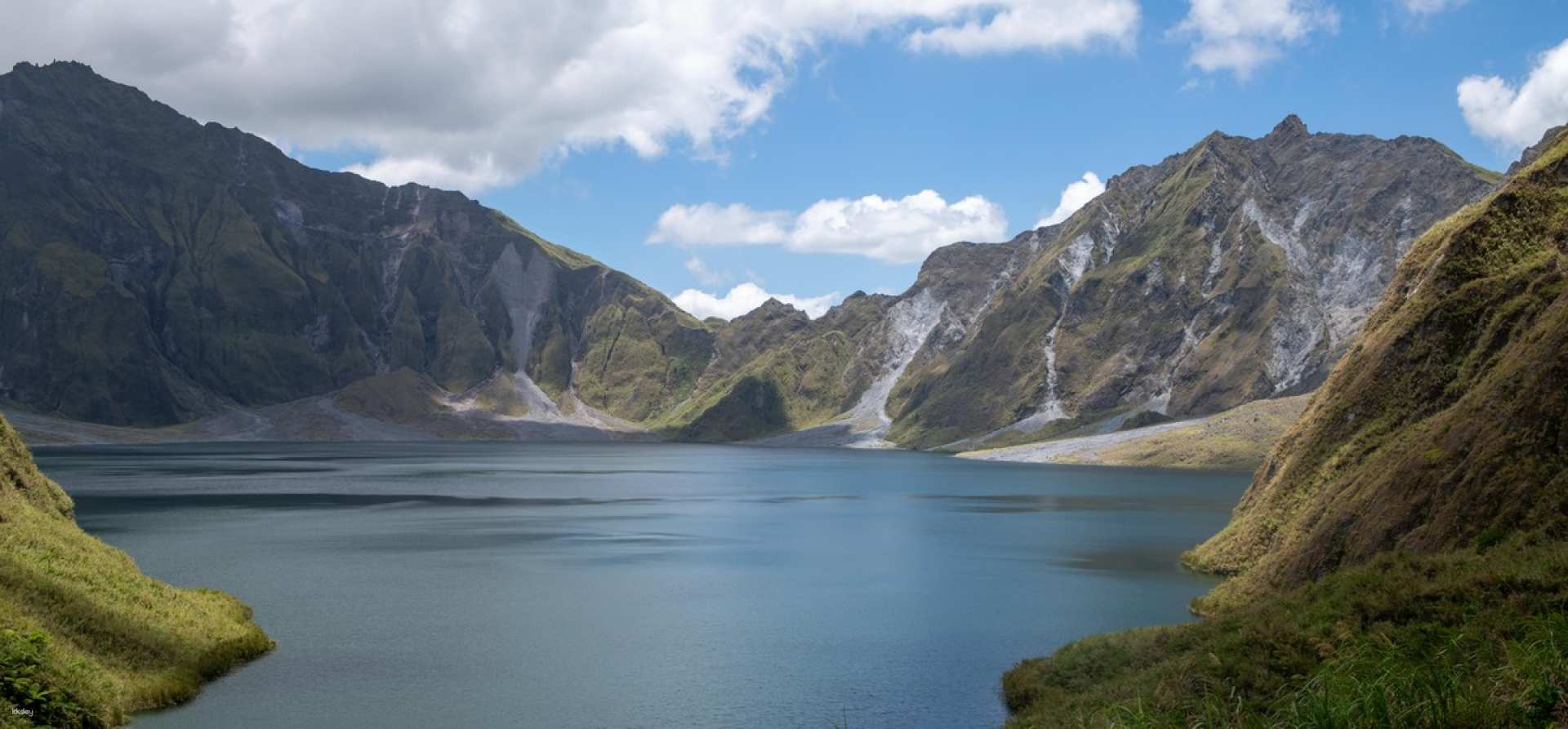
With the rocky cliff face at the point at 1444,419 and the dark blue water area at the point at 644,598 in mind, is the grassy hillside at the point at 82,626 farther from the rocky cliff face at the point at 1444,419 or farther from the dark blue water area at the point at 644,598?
the rocky cliff face at the point at 1444,419

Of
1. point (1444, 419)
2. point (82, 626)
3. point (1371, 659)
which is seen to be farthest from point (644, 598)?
point (1371, 659)

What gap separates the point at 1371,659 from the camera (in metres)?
24.4

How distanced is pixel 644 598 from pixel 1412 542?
42960 mm

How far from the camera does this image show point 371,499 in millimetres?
139625

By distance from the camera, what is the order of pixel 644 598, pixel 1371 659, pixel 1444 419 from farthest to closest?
1. pixel 644 598
2. pixel 1444 419
3. pixel 1371 659

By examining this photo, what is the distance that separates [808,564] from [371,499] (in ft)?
249

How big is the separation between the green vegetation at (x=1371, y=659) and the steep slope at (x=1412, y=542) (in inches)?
2.7

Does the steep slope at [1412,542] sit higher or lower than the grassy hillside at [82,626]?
higher

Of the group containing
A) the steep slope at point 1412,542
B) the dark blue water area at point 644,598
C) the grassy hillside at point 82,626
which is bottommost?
the dark blue water area at point 644,598

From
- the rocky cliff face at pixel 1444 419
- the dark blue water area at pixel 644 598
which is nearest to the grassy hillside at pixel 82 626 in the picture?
the dark blue water area at pixel 644 598

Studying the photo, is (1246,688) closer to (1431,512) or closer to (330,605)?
(1431,512)

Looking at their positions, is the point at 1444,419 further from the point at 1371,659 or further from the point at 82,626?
the point at 82,626

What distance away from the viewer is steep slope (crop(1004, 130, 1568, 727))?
21047 millimetres

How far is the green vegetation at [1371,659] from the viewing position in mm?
17328
